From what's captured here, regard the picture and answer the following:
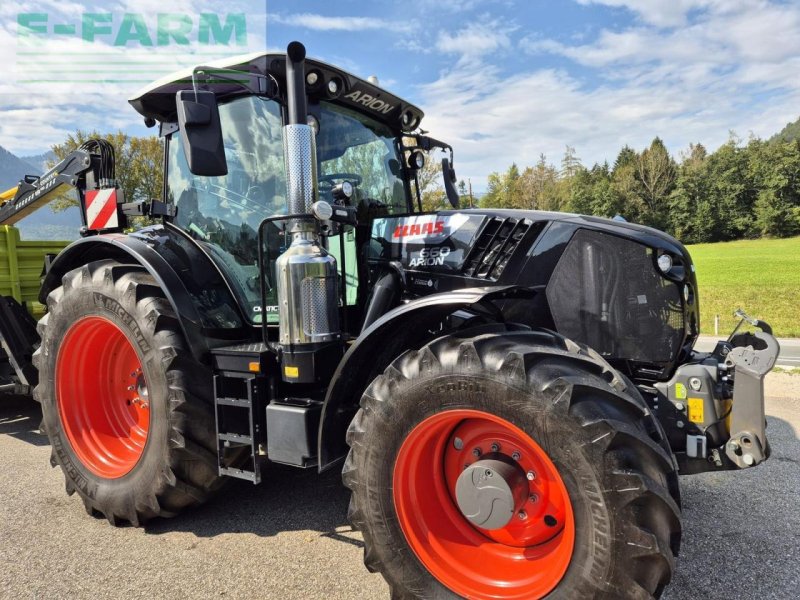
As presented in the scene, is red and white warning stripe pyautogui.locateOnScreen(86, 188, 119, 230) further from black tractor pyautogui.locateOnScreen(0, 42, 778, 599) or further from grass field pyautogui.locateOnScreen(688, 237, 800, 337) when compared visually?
grass field pyautogui.locateOnScreen(688, 237, 800, 337)

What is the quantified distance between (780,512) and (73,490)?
14.5 feet

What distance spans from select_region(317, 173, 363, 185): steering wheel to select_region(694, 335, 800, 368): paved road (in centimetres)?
630

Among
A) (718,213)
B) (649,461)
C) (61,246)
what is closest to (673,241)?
(649,461)

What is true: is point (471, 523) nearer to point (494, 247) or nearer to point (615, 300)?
→ point (615, 300)

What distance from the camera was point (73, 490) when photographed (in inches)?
145

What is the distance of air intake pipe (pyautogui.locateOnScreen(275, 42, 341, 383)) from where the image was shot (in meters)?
2.85

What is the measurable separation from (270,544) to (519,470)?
1.53 m

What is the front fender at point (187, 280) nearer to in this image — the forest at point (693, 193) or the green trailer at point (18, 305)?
the green trailer at point (18, 305)

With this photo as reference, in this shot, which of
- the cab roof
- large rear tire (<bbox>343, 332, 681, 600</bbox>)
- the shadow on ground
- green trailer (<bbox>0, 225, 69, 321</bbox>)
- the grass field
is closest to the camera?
large rear tire (<bbox>343, 332, 681, 600</bbox>)

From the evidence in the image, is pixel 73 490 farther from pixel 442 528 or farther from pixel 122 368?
pixel 442 528

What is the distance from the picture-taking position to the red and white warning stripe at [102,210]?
4.18 m

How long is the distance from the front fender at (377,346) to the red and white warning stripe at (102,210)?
8.02ft

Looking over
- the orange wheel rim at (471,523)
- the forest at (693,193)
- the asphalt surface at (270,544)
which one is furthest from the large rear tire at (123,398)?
the forest at (693,193)

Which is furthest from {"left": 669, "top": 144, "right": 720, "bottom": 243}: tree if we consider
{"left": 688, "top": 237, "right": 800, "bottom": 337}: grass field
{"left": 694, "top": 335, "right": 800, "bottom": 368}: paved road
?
{"left": 694, "top": 335, "right": 800, "bottom": 368}: paved road
